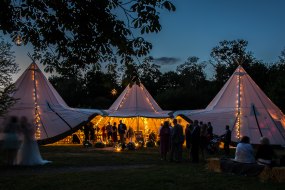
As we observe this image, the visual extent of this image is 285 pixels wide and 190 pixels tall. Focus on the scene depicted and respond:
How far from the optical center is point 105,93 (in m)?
55.7

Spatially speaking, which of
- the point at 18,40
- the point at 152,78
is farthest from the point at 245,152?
the point at 152,78

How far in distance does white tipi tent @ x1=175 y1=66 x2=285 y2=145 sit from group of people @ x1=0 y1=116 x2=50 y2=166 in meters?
12.1

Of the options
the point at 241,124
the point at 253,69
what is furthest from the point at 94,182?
the point at 253,69

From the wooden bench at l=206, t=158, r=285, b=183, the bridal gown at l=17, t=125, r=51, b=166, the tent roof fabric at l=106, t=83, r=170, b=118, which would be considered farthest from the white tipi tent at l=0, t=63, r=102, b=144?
the wooden bench at l=206, t=158, r=285, b=183

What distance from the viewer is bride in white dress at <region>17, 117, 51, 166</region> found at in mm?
13000

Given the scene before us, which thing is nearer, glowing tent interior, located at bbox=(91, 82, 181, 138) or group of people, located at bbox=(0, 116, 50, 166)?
group of people, located at bbox=(0, 116, 50, 166)

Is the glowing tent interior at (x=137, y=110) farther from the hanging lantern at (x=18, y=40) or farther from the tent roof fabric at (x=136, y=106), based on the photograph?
the hanging lantern at (x=18, y=40)

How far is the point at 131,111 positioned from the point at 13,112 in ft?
23.1

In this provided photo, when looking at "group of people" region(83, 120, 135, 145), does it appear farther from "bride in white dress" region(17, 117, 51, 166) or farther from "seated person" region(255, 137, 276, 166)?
"seated person" region(255, 137, 276, 166)

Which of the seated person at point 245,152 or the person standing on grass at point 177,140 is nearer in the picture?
the seated person at point 245,152

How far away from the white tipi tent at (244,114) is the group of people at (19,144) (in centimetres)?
1208

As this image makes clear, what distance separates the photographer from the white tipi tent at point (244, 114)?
22.4 metres

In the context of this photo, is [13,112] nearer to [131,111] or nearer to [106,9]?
[131,111]

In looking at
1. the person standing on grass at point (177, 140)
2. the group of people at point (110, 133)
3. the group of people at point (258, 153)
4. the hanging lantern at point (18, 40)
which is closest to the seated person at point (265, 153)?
the group of people at point (258, 153)
